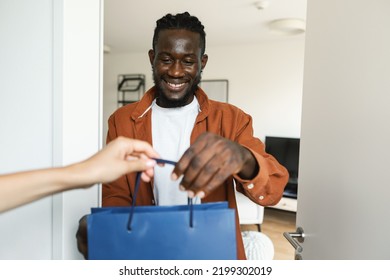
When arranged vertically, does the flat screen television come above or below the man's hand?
below

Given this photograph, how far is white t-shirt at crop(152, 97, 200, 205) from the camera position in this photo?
853mm

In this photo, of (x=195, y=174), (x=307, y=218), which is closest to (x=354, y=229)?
(x=307, y=218)

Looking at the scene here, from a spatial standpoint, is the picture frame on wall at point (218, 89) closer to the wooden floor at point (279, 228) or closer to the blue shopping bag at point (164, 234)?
the wooden floor at point (279, 228)

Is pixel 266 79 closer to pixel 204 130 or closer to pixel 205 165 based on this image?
pixel 204 130

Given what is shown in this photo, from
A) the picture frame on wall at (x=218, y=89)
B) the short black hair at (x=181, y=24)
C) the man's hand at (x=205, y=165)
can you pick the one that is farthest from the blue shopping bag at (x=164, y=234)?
the picture frame on wall at (x=218, y=89)

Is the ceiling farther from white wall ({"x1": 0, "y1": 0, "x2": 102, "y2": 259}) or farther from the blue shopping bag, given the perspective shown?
the blue shopping bag

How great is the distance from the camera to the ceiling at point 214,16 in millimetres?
2779

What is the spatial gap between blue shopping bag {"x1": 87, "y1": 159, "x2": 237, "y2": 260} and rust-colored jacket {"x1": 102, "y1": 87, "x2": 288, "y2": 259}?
0.24 metres

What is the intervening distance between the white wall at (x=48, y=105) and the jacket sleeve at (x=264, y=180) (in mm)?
366

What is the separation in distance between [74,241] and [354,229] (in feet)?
2.19

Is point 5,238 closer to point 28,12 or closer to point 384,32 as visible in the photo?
point 28,12

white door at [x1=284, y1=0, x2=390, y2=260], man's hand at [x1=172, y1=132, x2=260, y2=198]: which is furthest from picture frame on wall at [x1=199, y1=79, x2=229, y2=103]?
man's hand at [x1=172, y1=132, x2=260, y2=198]

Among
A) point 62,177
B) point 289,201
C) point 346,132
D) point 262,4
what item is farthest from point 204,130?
point 289,201

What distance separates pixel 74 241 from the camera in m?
0.68
